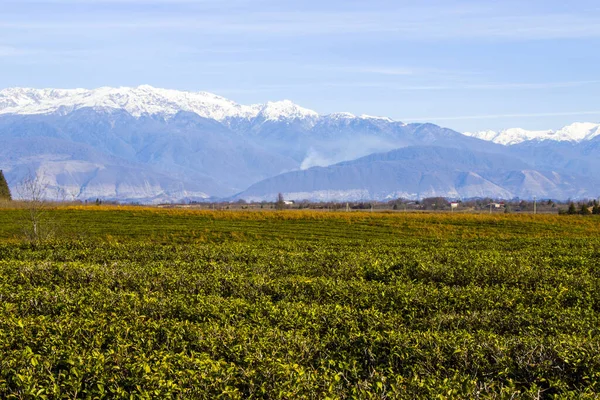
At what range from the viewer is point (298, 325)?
11.3 meters

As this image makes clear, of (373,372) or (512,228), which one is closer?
(373,372)

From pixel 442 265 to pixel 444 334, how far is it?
7.54 m

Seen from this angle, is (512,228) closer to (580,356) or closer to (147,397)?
(580,356)

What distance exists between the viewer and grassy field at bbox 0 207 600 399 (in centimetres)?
839

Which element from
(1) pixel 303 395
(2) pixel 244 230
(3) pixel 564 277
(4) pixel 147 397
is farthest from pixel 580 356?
(2) pixel 244 230

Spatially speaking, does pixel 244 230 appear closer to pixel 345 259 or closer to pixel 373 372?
pixel 345 259

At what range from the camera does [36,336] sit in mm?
10453

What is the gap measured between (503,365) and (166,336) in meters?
4.65

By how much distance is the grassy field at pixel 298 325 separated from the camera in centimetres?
839

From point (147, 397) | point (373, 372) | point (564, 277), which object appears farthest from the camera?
point (564, 277)

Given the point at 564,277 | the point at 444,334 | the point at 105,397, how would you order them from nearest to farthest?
the point at 105,397
the point at 444,334
the point at 564,277

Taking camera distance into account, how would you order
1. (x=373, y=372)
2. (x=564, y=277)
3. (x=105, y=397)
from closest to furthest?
(x=105, y=397) < (x=373, y=372) < (x=564, y=277)

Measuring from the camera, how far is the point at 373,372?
29.9 feet

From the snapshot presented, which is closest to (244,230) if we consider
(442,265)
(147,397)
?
(442,265)
